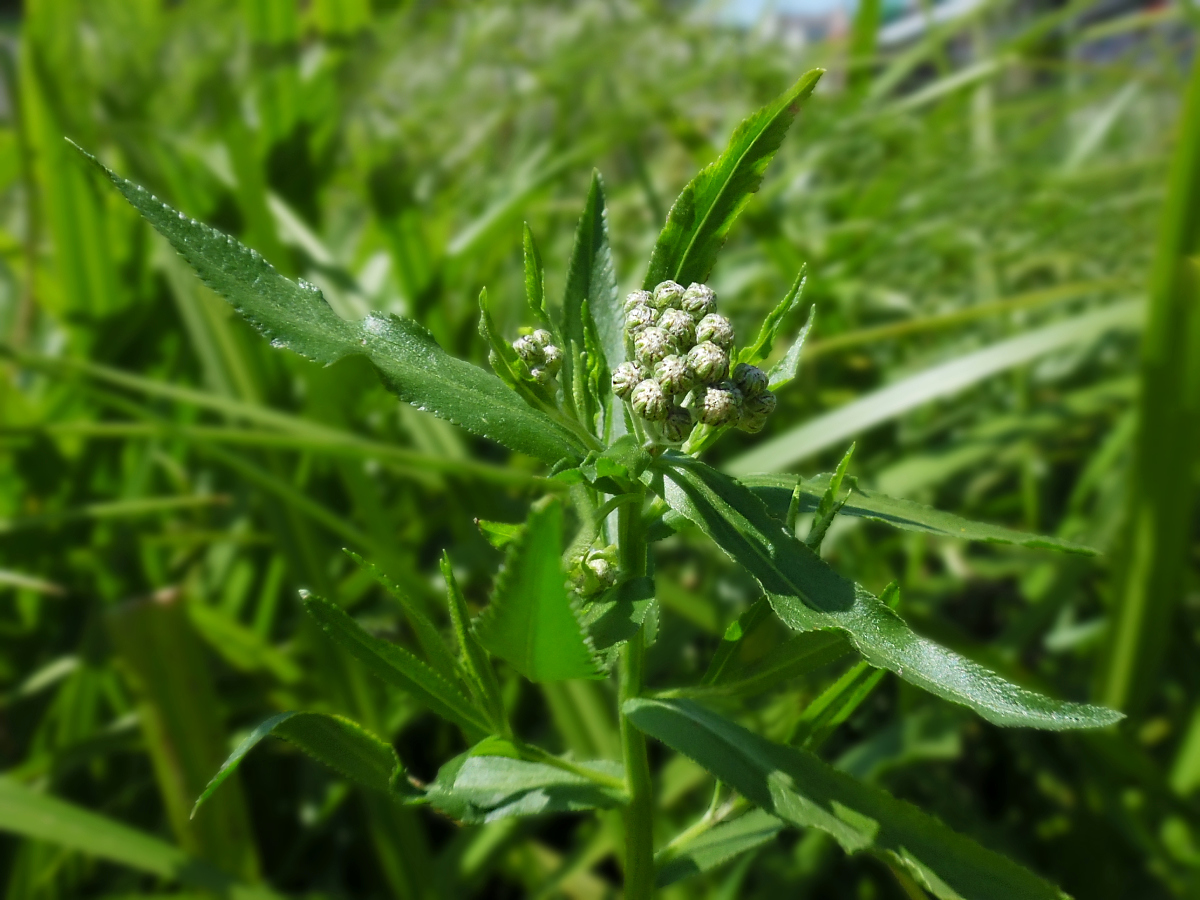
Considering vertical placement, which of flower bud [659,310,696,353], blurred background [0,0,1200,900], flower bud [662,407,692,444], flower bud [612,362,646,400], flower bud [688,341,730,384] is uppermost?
flower bud [659,310,696,353]

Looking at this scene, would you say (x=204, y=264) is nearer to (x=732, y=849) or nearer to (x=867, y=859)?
(x=732, y=849)

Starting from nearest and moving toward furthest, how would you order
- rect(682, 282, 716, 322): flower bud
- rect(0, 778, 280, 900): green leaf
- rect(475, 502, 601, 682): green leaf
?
1. rect(475, 502, 601, 682): green leaf
2. rect(682, 282, 716, 322): flower bud
3. rect(0, 778, 280, 900): green leaf

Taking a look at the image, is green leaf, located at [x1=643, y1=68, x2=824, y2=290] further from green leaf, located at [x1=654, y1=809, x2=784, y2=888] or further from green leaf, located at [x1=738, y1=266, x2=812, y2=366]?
green leaf, located at [x1=654, y1=809, x2=784, y2=888]

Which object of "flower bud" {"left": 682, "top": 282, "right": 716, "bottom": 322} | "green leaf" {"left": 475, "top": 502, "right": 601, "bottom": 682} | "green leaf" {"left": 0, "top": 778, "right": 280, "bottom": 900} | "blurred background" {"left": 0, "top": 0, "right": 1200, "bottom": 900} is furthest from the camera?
"blurred background" {"left": 0, "top": 0, "right": 1200, "bottom": 900}

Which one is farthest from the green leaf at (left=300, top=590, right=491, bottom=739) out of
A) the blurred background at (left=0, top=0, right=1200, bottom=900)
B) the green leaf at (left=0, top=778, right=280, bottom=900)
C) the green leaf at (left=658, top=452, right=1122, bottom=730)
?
the green leaf at (left=0, top=778, right=280, bottom=900)

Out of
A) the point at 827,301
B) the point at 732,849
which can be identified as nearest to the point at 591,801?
the point at 732,849

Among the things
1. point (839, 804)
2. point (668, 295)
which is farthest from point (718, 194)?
point (839, 804)

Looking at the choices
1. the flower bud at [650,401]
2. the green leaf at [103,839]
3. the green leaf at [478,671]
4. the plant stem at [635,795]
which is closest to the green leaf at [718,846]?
the plant stem at [635,795]
